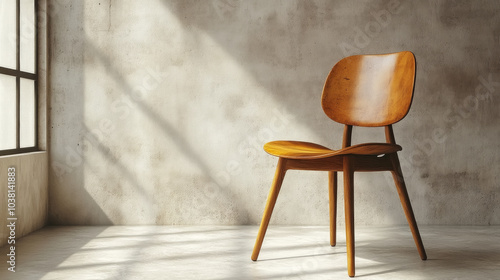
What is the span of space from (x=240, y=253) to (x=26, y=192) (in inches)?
51.6

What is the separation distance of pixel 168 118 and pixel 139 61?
1.33 feet

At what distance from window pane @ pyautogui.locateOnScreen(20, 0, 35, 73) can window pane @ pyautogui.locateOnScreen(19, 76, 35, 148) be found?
0.11m

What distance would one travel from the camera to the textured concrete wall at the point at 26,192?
8.20 ft

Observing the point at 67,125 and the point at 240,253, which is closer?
the point at 240,253

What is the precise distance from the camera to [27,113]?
2.93 metres

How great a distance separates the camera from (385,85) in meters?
2.41

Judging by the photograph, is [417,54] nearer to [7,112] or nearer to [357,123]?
[357,123]

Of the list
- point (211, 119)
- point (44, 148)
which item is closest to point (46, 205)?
point (44, 148)

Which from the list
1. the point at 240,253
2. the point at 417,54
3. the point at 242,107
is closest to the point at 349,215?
the point at 240,253

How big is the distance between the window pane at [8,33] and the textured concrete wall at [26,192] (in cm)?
54

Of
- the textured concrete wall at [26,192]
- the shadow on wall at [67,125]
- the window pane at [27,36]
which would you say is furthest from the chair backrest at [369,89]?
the window pane at [27,36]

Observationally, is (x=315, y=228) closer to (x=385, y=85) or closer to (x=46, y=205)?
(x=385, y=85)

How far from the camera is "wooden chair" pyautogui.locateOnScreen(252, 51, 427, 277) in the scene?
199cm

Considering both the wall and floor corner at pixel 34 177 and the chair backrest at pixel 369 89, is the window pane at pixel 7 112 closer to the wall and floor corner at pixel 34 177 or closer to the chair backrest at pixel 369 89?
the wall and floor corner at pixel 34 177
